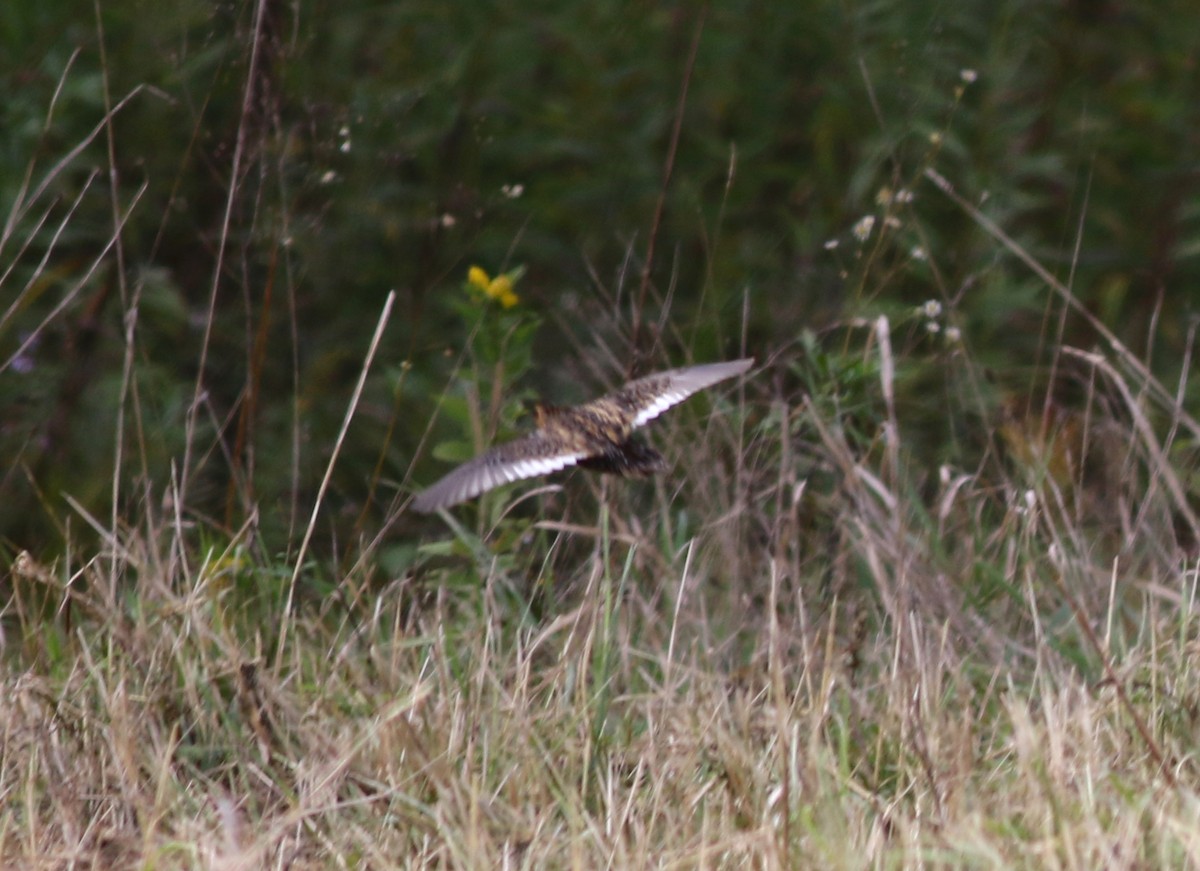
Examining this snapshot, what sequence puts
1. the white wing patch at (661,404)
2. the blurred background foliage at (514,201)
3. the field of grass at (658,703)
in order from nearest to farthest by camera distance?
the field of grass at (658,703)
the white wing patch at (661,404)
the blurred background foliage at (514,201)

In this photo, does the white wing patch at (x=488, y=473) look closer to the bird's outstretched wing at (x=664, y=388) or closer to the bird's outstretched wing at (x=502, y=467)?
the bird's outstretched wing at (x=502, y=467)

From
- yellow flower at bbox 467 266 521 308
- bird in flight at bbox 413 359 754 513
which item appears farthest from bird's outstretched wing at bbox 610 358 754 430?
yellow flower at bbox 467 266 521 308

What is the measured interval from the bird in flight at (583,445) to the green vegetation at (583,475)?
0.13 metres

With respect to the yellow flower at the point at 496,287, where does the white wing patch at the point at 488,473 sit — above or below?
below

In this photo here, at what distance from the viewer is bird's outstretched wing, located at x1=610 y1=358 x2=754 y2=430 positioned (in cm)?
322

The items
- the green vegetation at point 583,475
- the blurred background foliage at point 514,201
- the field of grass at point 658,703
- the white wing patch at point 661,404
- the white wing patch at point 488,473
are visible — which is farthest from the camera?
the blurred background foliage at point 514,201

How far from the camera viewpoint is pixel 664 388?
10.9ft

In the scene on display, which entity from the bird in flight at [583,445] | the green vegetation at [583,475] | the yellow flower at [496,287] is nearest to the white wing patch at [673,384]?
the bird in flight at [583,445]

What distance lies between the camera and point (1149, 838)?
227 cm

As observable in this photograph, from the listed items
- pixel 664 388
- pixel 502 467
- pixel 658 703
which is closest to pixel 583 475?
pixel 664 388

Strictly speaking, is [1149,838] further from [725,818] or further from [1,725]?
[1,725]

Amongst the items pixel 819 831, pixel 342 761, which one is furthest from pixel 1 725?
pixel 819 831

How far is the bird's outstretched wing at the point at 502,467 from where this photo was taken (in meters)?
2.95

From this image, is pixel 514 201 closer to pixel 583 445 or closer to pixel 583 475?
pixel 583 475
